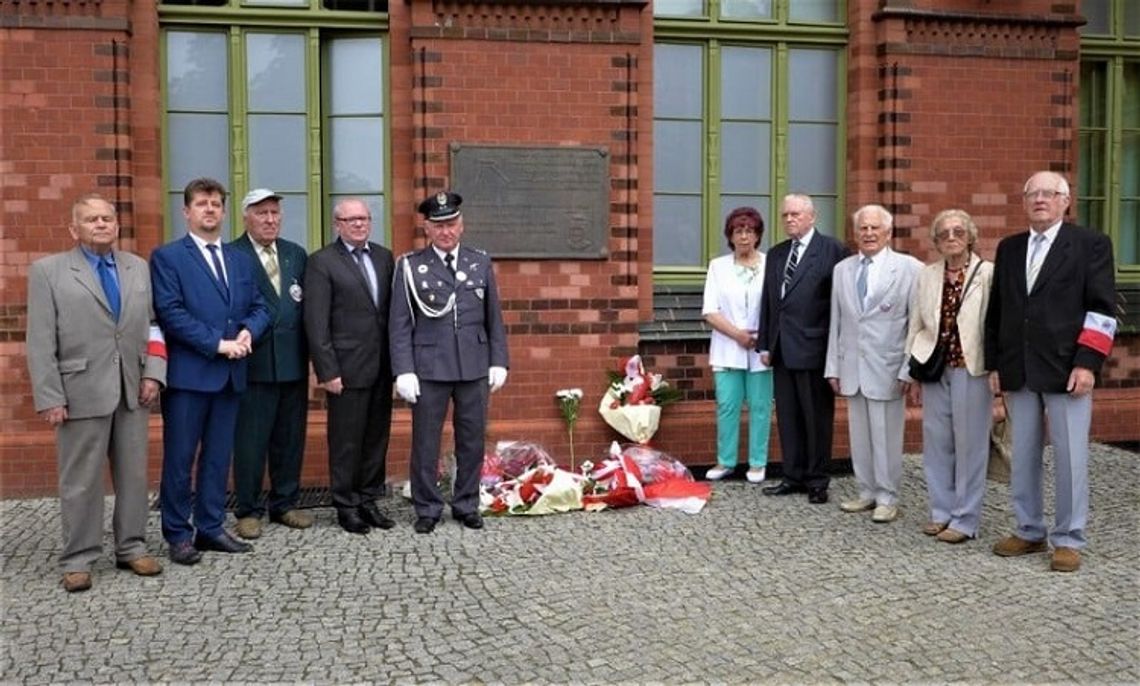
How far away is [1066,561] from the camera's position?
566 cm

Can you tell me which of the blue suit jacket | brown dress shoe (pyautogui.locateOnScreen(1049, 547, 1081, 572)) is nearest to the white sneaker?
brown dress shoe (pyautogui.locateOnScreen(1049, 547, 1081, 572))

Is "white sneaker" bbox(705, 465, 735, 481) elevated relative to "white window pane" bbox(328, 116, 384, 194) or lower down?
lower down

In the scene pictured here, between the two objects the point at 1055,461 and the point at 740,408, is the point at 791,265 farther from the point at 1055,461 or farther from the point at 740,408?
the point at 1055,461

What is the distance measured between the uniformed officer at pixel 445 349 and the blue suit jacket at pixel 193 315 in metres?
0.96

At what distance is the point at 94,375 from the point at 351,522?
1770 mm

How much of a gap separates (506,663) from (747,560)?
193 cm

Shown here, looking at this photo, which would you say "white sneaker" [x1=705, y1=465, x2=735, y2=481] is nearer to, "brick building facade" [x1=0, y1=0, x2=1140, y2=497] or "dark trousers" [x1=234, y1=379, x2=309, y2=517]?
"brick building facade" [x1=0, y1=0, x2=1140, y2=497]

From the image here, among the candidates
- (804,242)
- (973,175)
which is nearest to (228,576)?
(804,242)

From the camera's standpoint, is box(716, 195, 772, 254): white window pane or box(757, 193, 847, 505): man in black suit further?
box(716, 195, 772, 254): white window pane

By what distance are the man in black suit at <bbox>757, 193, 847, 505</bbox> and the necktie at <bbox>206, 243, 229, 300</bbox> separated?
363 cm

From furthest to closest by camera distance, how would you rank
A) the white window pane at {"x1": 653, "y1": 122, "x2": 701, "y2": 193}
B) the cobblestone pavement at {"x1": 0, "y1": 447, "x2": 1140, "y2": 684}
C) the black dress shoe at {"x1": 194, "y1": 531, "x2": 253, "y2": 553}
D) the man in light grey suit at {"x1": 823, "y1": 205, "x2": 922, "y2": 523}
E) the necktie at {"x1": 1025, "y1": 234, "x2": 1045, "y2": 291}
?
the white window pane at {"x1": 653, "y1": 122, "x2": 701, "y2": 193}, the man in light grey suit at {"x1": 823, "y1": 205, "x2": 922, "y2": 523}, the black dress shoe at {"x1": 194, "y1": 531, "x2": 253, "y2": 553}, the necktie at {"x1": 1025, "y1": 234, "x2": 1045, "y2": 291}, the cobblestone pavement at {"x1": 0, "y1": 447, "x2": 1140, "y2": 684}

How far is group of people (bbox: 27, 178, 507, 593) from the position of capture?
5496 mm

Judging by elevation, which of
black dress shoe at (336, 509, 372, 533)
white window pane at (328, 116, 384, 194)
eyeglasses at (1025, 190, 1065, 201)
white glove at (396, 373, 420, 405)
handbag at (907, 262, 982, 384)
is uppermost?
white window pane at (328, 116, 384, 194)

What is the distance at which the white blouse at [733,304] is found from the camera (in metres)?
7.93
